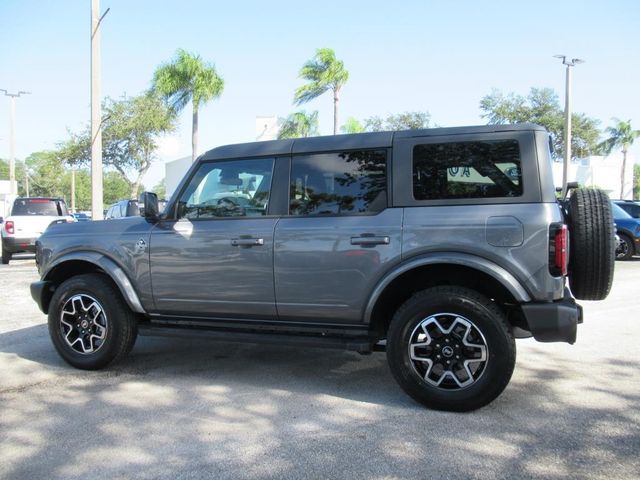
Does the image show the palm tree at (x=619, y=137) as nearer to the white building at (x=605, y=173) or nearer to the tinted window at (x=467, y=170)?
the white building at (x=605, y=173)

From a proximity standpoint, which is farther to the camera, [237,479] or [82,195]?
[82,195]

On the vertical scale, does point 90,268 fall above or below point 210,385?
above

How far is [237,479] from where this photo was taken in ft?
9.43

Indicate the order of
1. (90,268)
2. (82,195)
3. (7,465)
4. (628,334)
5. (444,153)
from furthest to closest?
(82,195) < (628,334) < (90,268) < (444,153) < (7,465)

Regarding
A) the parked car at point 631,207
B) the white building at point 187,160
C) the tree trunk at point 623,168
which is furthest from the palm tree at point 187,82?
the tree trunk at point 623,168

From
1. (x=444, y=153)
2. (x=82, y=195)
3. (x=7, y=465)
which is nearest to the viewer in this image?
(x=7, y=465)

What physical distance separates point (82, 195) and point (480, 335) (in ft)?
277

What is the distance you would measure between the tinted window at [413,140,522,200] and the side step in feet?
3.75

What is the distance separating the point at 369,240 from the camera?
3.93 metres

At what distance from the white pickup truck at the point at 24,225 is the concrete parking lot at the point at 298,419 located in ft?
32.9

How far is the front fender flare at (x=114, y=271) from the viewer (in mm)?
4676

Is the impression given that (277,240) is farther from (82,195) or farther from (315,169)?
(82,195)

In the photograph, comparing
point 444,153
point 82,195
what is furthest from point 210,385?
point 82,195

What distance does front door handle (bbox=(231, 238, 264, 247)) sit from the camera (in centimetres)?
424
